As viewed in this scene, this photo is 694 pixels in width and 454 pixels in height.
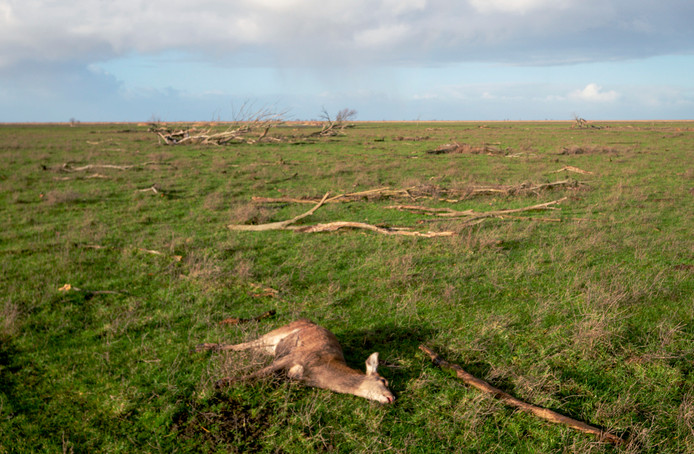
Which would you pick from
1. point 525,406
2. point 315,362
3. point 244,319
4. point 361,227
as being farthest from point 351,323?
point 361,227

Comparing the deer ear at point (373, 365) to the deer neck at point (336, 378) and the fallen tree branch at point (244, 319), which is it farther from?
the fallen tree branch at point (244, 319)

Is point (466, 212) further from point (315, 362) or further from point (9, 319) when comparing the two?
point (9, 319)

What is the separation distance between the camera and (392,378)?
4242 millimetres

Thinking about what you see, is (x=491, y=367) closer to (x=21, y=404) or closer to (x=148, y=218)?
(x=21, y=404)

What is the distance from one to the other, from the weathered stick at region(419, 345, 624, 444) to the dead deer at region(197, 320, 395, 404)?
3.30 ft

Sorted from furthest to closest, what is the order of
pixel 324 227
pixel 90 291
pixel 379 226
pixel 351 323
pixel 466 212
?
pixel 466 212 → pixel 379 226 → pixel 324 227 → pixel 90 291 → pixel 351 323

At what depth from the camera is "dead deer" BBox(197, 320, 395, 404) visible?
3705mm

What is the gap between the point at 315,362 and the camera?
398cm

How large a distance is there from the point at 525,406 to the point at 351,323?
2396 mm

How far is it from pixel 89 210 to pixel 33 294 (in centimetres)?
680

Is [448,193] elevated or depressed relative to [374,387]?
elevated

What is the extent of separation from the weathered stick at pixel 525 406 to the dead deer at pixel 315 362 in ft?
3.30

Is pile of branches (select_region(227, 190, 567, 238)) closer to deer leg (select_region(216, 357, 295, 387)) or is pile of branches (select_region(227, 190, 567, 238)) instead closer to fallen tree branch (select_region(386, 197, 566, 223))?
fallen tree branch (select_region(386, 197, 566, 223))

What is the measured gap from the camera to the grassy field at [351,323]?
356 centimetres
